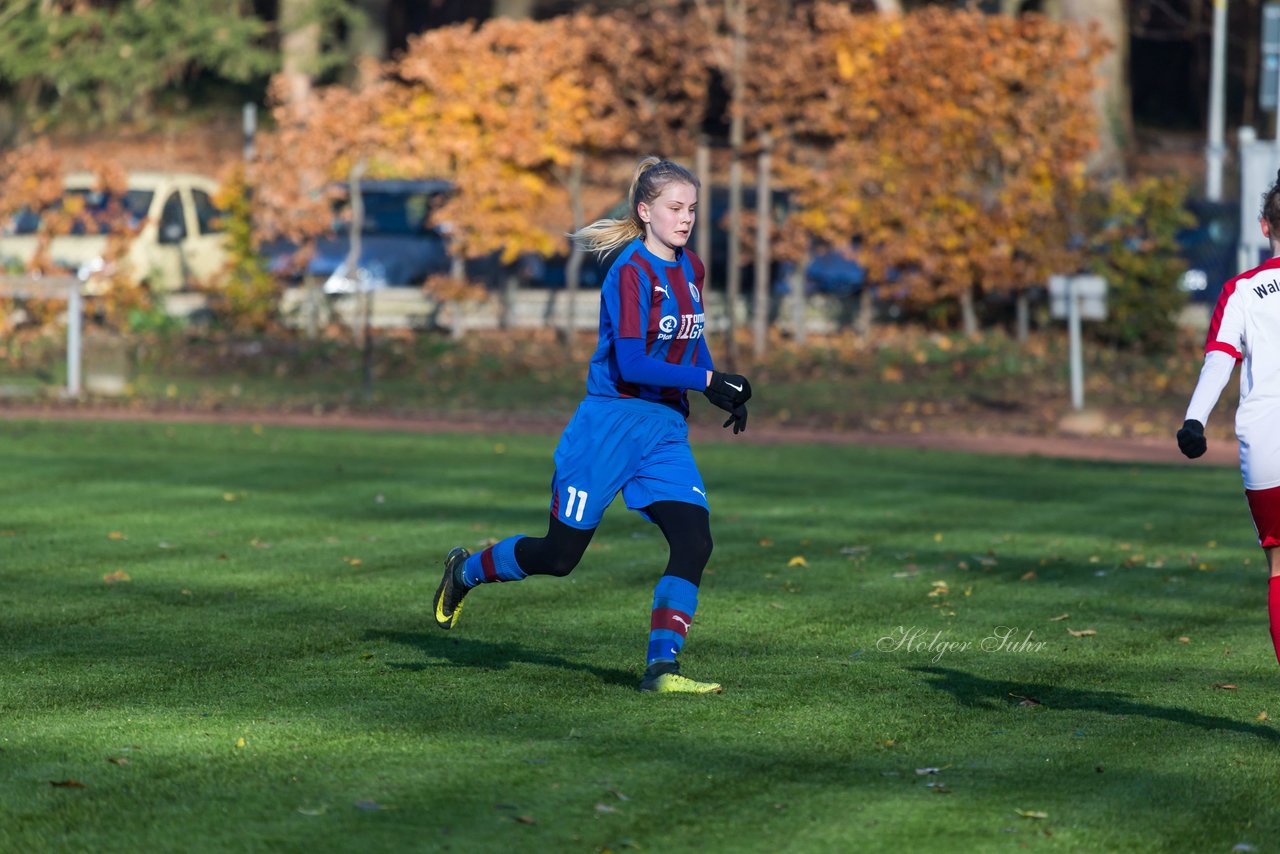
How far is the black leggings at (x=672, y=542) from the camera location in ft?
22.6

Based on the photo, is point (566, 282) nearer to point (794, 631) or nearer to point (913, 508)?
point (913, 508)

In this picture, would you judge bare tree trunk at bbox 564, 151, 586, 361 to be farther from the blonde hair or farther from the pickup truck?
the blonde hair

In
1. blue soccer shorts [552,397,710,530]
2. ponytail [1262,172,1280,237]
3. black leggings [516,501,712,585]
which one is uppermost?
ponytail [1262,172,1280,237]

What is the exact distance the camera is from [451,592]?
25.2ft

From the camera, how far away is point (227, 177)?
26328mm

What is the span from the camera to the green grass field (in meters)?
5.26

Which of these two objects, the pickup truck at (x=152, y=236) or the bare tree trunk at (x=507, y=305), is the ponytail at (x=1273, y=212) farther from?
the bare tree trunk at (x=507, y=305)

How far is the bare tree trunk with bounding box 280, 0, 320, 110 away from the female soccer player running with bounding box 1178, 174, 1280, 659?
101 ft

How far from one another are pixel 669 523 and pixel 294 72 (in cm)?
3072

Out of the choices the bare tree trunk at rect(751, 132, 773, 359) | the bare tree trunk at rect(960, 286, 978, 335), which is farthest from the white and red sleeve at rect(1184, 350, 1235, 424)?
the bare tree trunk at rect(960, 286, 978, 335)

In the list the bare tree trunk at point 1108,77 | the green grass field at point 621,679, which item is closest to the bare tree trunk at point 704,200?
the bare tree trunk at point 1108,77

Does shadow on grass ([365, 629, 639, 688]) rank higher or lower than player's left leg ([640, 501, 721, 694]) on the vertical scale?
lower

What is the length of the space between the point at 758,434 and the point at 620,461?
12.7 m

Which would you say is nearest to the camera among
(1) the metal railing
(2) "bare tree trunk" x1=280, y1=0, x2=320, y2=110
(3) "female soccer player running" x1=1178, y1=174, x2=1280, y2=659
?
(3) "female soccer player running" x1=1178, y1=174, x2=1280, y2=659
